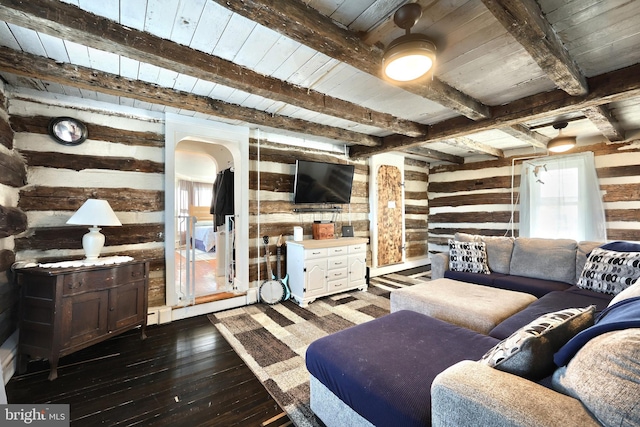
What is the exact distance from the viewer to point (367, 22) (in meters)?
1.60

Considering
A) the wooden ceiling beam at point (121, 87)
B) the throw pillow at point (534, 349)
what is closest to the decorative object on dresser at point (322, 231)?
the wooden ceiling beam at point (121, 87)

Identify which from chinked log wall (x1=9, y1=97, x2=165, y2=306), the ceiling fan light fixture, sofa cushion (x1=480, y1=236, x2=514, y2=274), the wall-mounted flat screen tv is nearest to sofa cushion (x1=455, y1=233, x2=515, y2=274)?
sofa cushion (x1=480, y1=236, x2=514, y2=274)

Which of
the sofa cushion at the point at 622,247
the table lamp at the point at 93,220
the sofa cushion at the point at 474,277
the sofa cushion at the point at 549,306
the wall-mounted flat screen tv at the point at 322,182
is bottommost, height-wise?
the sofa cushion at the point at 474,277

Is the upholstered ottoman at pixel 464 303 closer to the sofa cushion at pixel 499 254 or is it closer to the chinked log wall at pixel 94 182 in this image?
the sofa cushion at pixel 499 254

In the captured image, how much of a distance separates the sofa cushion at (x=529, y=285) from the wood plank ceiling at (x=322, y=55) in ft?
5.77

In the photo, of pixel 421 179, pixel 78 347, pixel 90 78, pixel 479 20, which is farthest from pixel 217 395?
pixel 421 179

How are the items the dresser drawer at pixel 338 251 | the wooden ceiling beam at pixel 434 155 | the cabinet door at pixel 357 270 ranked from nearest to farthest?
the dresser drawer at pixel 338 251 < the cabinet door at pixel 357 270 < the wooden ceiling beam at pixel 434 155

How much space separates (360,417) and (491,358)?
0.68 m

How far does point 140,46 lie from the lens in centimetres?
167

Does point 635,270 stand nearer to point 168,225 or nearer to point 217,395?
point 217,395

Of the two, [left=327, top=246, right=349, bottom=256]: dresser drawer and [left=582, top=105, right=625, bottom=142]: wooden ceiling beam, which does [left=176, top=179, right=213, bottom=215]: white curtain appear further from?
[left=582, top=105, right=625, bottom=142]: wooden ceiling beam

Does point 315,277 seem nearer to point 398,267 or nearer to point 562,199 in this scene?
point 398,267

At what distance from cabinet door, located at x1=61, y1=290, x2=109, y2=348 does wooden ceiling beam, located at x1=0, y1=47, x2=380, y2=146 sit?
1711 millimetres

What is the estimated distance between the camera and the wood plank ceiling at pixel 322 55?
4.84 feet
